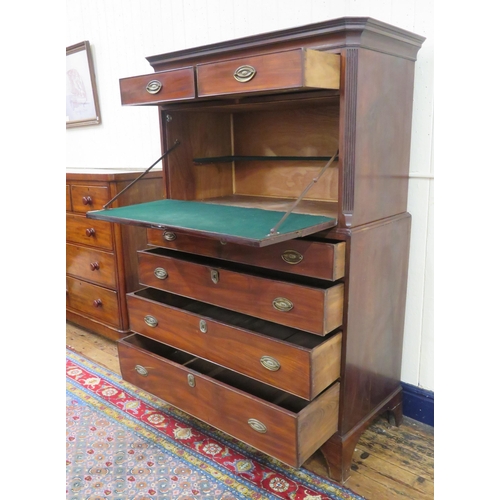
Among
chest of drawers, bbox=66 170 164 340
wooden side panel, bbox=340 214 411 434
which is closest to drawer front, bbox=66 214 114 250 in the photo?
chest of drawers, bbox=66 170 164 340

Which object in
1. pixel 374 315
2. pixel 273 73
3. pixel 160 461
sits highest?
pixel 273 73

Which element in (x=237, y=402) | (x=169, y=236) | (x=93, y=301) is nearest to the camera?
(x=237, y=402)

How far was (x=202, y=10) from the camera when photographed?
95.7 inches

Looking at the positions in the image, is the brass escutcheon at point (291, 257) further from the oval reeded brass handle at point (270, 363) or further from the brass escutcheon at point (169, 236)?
the brass escutcheon at point (169, 236)

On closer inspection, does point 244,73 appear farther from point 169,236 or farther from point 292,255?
point 169,236

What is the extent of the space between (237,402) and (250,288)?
1.33 ft

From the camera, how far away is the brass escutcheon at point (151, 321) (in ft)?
6.20

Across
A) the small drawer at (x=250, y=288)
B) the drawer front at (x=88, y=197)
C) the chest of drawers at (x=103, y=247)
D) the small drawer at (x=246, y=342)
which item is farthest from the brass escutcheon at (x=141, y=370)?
the drawer front at (x=88, y=197)

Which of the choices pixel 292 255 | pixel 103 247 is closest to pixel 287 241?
pixel 292 255

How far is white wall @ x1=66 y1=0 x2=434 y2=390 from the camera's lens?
1.77 m

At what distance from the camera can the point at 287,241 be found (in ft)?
4.92
